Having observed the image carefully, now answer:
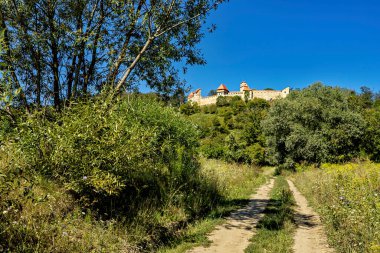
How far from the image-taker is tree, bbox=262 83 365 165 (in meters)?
35.8

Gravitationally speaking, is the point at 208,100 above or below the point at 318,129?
above

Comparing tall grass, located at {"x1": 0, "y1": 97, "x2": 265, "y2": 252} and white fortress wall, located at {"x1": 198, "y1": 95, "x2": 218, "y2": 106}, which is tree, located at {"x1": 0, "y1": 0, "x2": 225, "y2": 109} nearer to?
tall grass, located at {"x1": 0, "y1": 97, "x2": 265, "y2": 252}

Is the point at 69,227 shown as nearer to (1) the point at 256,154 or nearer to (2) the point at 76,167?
(2) the point at 76,167

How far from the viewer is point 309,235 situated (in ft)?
26.0

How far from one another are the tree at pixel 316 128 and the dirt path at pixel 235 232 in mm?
27688

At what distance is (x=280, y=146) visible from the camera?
4084 cm

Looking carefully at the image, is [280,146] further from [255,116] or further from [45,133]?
[45,133]

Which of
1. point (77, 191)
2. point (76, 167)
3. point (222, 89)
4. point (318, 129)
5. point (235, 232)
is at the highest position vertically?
point (222, 89)

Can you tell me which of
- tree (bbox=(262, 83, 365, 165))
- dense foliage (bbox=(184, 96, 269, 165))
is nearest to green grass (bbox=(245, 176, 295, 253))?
dense foliage (bbox=(184, 96, 269, 165))

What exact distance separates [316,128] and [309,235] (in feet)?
105

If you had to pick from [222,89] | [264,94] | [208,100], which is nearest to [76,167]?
[208,100]

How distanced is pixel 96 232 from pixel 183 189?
15.3ft

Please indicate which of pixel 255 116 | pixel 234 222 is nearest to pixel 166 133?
pixel 234 222

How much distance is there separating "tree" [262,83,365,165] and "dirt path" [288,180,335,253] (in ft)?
88.1
